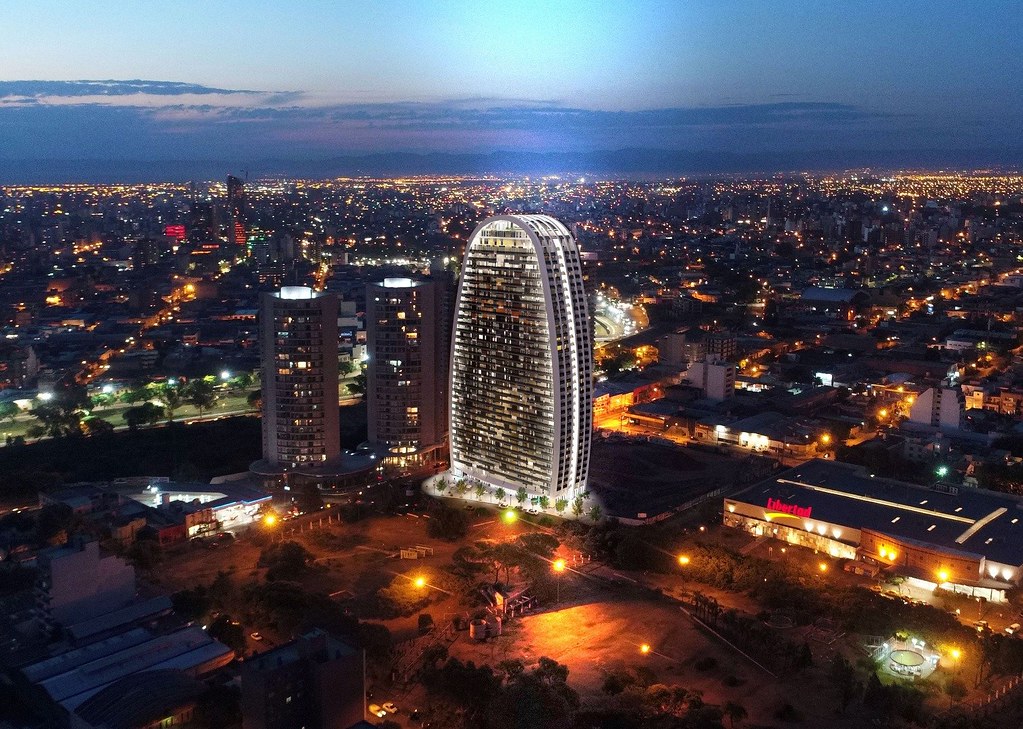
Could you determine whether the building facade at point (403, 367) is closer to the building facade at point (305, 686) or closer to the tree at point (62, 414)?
the tree at point (62, 414)

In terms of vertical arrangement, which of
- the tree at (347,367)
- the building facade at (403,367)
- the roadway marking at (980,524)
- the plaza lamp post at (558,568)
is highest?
the building facade at (403,367)

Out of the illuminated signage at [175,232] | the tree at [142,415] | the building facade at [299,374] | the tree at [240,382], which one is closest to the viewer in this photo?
the building facade at [299,374]

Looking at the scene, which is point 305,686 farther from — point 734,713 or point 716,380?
point 716,380

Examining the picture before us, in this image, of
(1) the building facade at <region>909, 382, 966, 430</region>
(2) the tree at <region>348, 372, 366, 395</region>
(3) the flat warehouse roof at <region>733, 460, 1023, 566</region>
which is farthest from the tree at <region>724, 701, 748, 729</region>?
(2) the tree at <region>348, 372, 366, 395</region>

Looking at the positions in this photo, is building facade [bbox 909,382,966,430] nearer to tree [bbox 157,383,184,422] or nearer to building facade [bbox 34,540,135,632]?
building facade [bbox 34,540,135,632]

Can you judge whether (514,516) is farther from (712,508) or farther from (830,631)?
(830,631)

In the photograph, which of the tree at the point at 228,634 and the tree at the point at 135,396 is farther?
the tree at the point at 135,396

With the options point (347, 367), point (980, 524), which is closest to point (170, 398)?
point (347, 367)

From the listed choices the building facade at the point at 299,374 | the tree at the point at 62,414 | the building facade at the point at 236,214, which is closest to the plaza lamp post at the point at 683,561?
the building facade at the point at 299,374
